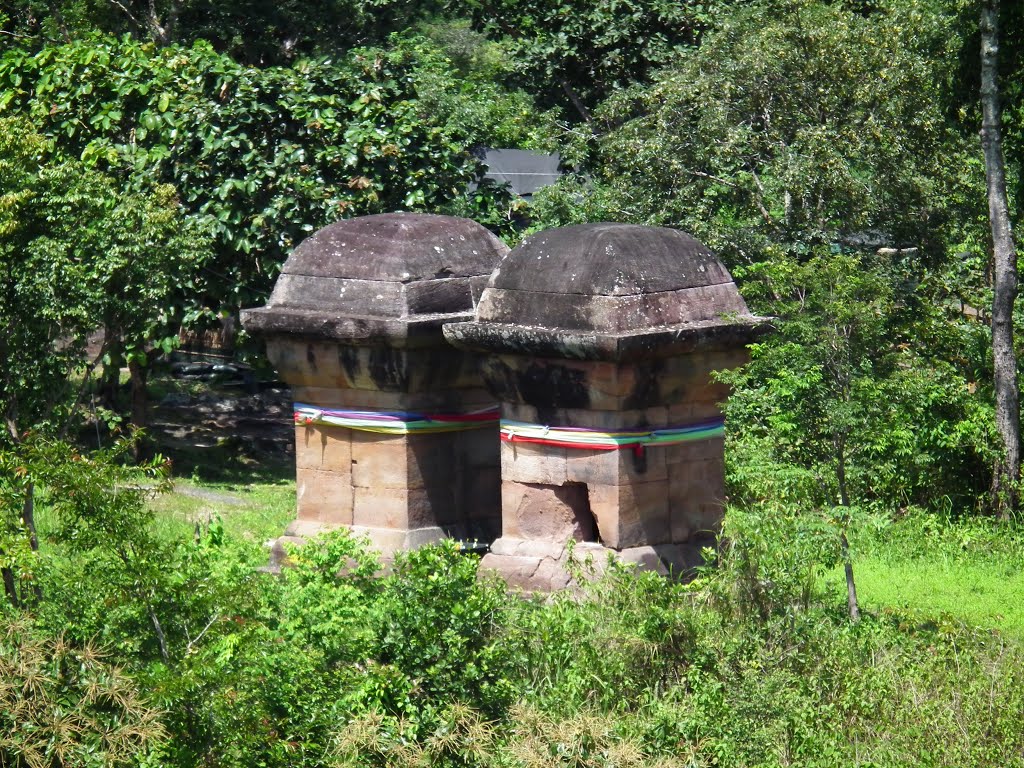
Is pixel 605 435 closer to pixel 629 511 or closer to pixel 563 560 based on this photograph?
pixel 629 511

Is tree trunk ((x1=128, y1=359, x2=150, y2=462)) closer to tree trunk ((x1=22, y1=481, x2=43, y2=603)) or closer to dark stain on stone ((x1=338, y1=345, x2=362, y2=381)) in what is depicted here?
dark stain on stone ((x1=338, y1=345, x2=362, y2=381))

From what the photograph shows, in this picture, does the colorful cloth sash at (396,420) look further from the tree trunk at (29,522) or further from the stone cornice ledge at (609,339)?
the tree trunk at (29,522)

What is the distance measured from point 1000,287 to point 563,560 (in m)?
4.71

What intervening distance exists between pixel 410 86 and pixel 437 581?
8685mm

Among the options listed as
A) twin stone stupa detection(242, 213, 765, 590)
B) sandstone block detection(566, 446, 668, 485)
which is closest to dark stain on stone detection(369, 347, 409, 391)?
twin stone stupa detection(242, 213, 765, 590)

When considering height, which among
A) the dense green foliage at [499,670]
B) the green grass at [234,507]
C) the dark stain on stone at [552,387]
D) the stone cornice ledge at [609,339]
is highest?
the stone cornice ledge at [609,339]

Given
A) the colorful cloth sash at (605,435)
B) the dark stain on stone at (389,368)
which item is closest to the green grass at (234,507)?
the dark stain on stone at (389,368)

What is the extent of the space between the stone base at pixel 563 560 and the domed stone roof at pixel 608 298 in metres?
1.14

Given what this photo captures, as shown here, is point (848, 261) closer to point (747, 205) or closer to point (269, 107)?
point (747, 205)

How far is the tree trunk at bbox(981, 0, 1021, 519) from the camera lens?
35.8 ft

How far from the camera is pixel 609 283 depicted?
7.98 meters

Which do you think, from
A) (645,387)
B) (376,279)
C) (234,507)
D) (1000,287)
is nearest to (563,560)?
(645,387)

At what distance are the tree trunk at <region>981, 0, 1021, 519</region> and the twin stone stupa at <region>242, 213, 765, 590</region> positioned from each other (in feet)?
11.5

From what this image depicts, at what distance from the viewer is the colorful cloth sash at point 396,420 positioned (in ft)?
29.9
